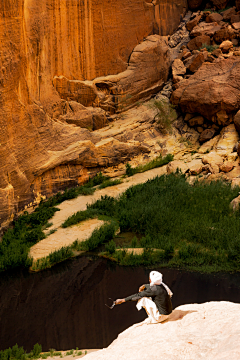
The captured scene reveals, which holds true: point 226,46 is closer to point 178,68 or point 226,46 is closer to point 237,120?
point 178,68

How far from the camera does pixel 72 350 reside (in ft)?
18.0

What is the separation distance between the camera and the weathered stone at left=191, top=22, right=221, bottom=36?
666 inches

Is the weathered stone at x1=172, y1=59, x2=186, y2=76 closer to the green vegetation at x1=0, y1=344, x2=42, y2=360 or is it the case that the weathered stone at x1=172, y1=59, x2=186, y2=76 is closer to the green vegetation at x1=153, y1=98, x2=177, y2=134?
the green vegetation at x1=153, y1=98, x2=177, y2=134

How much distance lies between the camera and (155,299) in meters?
4.49

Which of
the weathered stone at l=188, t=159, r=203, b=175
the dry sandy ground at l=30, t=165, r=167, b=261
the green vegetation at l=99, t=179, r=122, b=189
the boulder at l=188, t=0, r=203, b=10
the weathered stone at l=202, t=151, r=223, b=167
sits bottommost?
the dry sandy ground at l=30, t=165, r=167, b=261

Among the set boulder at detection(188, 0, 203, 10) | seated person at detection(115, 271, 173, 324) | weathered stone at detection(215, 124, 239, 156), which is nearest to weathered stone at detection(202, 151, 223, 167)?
weathered stone at detection(215, 124, 239, 156)

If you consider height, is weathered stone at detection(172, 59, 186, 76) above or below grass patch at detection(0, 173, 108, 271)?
above

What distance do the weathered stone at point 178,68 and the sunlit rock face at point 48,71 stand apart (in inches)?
80.7

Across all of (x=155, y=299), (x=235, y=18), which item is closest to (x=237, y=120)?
(x=235, y=18)

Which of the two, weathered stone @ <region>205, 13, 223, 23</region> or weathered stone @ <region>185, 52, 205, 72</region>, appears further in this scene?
weathered stone @ <region>205, 13, 223, 23</region>

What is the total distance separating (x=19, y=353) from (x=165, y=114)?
38.5 feet

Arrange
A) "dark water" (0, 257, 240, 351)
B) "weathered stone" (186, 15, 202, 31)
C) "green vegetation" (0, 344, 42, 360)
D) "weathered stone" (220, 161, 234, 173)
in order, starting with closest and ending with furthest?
"green vegetation" (0, 344, 42, 360), "dark water" (0, 257, 240, 351), "weathered stone" (220, 161, 234, 173), "weathered stone" (186, 15, 202, 31)

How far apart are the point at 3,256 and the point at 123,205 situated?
12.4 ft

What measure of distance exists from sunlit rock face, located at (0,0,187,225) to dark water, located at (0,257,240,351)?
243cm
